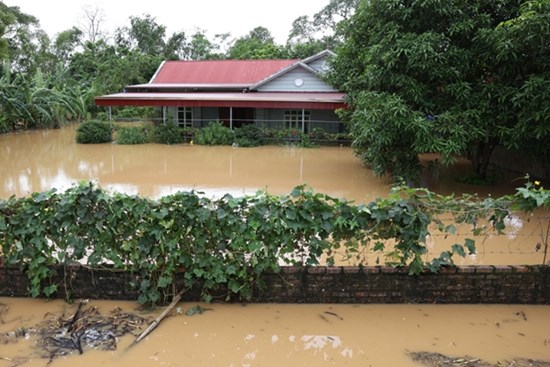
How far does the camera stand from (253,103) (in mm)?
19031

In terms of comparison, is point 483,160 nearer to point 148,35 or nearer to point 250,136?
point 250,136

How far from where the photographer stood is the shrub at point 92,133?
19.1m

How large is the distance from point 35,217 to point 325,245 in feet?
8.92

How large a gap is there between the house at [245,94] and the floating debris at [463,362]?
15.3 metres

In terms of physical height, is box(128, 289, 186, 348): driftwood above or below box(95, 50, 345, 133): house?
below

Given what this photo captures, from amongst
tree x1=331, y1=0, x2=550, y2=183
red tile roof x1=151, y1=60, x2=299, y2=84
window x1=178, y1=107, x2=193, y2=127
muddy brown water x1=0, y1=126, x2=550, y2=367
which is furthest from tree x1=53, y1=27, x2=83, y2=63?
muddy brown water x1=0, y1=126, x2=550, y2=367

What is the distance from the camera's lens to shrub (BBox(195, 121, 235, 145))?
19031 millimetres

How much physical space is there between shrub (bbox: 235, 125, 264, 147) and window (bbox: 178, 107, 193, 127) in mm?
4570

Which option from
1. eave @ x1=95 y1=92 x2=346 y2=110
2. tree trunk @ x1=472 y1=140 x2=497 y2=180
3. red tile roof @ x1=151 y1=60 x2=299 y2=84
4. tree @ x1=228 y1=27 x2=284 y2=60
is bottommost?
tree trunk @ x1=472 y1=140 x2=497 y2=180

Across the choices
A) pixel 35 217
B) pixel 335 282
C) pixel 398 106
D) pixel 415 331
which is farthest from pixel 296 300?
pixel 398 106

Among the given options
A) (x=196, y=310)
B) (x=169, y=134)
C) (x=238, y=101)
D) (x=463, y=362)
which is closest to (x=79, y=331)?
(x=196, y=310)

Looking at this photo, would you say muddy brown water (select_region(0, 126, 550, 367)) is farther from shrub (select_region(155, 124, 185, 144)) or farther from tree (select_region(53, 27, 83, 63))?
tree (select_region(53, 27, 83, 63))

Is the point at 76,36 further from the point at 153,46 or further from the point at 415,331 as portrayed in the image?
the point at 415,331

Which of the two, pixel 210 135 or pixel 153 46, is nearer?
pixel 210 135
